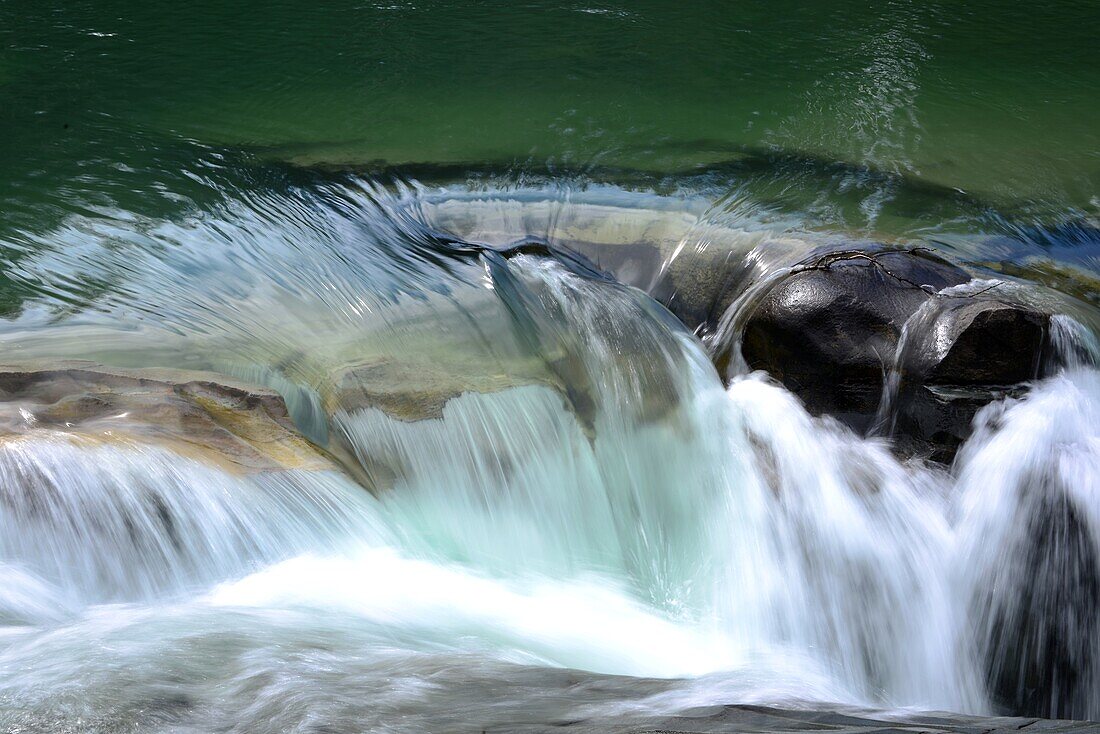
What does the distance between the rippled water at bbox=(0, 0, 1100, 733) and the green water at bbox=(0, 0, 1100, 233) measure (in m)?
0.05

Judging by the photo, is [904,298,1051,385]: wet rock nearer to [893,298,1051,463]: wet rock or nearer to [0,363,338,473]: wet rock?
[893,298,1051,463]: wet rock

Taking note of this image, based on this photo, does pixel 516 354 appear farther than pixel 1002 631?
Yes

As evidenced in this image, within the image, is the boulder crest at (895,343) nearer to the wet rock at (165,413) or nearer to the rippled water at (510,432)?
the rippled water at (510,432)

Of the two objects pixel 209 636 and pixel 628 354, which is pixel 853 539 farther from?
pixel 209 636

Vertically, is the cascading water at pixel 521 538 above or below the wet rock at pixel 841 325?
below

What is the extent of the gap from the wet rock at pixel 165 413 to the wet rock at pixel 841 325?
1945 millimetres

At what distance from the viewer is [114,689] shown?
7.32 ft

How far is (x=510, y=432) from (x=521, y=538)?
0.47m

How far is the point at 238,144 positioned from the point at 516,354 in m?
2.96

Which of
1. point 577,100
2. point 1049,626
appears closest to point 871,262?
point 1049,626

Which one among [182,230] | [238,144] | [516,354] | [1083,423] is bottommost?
[1083,423]

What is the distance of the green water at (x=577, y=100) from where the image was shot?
19.2 ft

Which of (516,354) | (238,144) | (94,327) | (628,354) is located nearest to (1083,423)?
(628,354)

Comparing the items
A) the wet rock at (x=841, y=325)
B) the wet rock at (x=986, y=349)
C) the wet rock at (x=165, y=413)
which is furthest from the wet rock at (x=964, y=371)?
the wet rock at (x=165, y=413)
